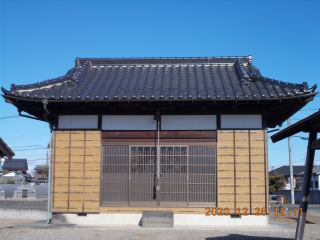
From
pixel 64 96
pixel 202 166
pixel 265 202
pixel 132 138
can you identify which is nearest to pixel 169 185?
pixel 202 166

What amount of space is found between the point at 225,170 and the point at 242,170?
47cm

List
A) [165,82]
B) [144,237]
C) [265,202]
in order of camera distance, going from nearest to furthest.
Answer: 1. [144,237]
2. [265,202]
3. [165,82]

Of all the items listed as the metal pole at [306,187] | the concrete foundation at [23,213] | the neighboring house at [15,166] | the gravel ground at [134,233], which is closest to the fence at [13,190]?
the concrete foundation at [23,213]

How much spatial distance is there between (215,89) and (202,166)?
2.27 meters

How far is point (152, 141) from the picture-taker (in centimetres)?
1007

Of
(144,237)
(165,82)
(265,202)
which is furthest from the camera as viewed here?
(165,82)

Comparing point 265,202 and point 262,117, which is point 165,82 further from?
point 265,202

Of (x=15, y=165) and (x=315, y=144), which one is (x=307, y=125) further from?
(x=15, y=165)

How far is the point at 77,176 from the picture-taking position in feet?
33.0

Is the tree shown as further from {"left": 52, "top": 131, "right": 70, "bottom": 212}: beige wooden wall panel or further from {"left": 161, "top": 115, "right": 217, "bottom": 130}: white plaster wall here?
{"left": 52, "top": 131, "right": 70, "bottom": 212}: beige wooden wall panel

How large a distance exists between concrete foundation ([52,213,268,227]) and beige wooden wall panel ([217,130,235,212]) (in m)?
0.39

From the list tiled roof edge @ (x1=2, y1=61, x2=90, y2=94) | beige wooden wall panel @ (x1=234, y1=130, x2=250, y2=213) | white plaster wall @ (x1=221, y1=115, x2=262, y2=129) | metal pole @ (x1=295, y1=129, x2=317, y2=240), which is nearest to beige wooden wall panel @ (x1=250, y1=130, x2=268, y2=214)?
beige wooden wall panel @ (x1=234, y1=130, x2=250, y2=213)

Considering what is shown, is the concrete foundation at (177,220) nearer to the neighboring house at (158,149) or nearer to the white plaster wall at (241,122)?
the neighboring house at (158,149)
